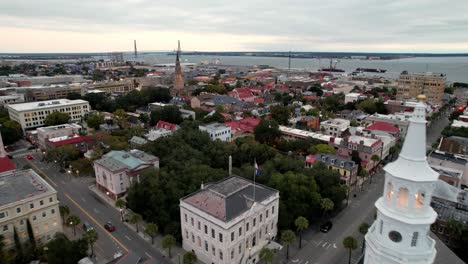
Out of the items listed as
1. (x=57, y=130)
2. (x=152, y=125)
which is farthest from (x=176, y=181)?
(x=152, y=125)

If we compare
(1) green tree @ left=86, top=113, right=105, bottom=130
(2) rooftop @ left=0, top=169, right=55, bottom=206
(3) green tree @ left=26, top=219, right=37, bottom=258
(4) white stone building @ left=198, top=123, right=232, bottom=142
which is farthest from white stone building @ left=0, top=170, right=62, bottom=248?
(1) green tree @ left=86, top=113, right=105, bottom=130

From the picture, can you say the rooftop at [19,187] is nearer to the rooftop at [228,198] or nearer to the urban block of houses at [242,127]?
the rooftop at [228,198]

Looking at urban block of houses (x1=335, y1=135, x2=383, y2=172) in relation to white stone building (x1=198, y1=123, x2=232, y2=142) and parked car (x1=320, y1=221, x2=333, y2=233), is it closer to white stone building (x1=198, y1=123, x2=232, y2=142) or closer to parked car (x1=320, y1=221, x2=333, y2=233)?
parked car (x1=320, y1=221, x2=333, y2=233)

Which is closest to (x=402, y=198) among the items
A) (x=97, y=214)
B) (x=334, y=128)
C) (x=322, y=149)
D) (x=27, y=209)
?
(x=27, y=209)

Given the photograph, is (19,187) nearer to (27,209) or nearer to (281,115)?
(27,209)

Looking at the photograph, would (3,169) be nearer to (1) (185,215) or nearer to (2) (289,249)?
(1) (185,215)
